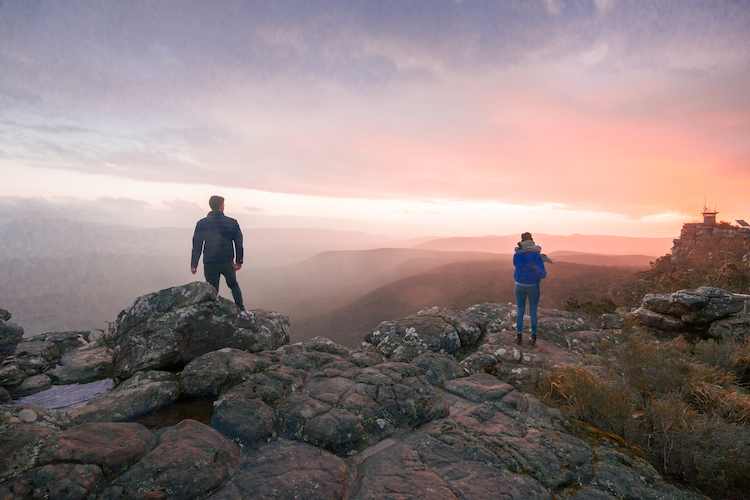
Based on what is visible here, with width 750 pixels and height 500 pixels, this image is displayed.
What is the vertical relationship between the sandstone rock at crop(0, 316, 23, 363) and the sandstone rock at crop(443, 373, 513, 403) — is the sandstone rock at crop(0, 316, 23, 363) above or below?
above

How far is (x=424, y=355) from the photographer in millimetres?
7668

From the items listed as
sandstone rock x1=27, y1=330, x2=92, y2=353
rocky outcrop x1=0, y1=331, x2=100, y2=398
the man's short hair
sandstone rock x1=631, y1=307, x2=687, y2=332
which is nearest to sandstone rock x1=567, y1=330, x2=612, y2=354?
sandstone rock x1=631, y1=307, x2=687, y2=332

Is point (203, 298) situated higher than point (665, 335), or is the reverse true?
point (203, 298)

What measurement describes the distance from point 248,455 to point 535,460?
4156 mm

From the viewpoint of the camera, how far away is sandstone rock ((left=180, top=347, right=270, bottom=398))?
18.1ft

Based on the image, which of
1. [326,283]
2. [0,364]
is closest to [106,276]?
[326,283]

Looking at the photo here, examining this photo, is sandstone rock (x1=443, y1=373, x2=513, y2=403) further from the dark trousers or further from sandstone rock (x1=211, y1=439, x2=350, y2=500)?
the dark trousers

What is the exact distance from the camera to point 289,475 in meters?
3.78

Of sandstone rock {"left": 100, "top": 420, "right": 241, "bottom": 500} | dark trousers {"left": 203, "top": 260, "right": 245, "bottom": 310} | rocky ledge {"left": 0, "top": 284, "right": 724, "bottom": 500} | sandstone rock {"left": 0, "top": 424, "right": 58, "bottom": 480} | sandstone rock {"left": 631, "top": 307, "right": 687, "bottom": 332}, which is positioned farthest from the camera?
sandstone rock {"left": 631, "top": 307, "right": 687, "bottom": 332}

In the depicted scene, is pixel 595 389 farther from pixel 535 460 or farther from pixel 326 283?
pixel 326 283

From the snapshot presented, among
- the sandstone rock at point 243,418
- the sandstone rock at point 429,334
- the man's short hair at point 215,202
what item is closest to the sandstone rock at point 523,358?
the sandstone rock at point 429,334

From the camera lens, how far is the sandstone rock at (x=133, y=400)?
4.55 meters

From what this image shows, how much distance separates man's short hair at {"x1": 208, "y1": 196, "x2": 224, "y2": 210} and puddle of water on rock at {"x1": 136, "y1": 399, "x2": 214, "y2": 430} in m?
5.18

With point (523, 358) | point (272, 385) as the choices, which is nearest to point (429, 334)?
point (523, 358)
